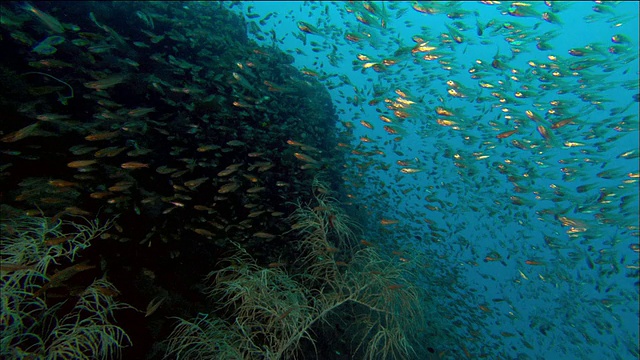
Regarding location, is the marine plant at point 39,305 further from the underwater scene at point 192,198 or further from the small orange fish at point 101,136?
the small orange fish at point 101,136

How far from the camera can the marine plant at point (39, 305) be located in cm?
283

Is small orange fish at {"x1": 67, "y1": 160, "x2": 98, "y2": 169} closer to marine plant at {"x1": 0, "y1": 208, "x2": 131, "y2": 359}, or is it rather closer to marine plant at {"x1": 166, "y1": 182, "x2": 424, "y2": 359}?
marine plant at {"x1": 0, "y1": 208, "x2": 131, "y2": 359}

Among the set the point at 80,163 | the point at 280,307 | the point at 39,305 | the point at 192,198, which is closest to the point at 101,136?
the point at 80,163

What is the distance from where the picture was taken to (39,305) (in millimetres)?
3209

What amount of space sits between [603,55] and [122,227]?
1281cm

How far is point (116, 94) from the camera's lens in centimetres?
609

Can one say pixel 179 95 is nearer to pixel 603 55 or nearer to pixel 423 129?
pixel 423 129

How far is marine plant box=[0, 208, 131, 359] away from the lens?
2.83 metres

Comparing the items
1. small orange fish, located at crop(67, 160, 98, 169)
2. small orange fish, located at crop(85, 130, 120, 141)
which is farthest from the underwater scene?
small orange fish, located at crop(85, 130, 120, 141)

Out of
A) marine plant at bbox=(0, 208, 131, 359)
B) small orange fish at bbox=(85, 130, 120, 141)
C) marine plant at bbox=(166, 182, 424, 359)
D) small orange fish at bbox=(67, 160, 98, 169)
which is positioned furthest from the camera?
small orange fish at bbox=(85, 130, 120, 141)

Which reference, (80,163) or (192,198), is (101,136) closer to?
(80,163)

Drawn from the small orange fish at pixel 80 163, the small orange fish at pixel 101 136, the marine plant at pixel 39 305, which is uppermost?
the small orange fish at pixel 101 136

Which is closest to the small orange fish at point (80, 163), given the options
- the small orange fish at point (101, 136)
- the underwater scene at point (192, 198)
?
the underwater scene at point (192, 198)

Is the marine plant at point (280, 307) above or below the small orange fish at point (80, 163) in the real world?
below
